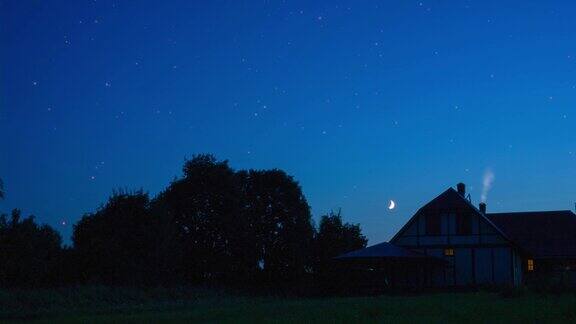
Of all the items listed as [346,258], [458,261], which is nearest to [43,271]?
[346,258]

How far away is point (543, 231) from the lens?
172 ft

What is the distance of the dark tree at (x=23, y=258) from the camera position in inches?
1604

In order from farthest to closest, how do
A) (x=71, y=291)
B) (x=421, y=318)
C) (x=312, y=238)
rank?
(x=312, y=238) → (x=71, y=291) → (x=421, y=318)

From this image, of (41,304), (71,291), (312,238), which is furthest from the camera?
(312,238)

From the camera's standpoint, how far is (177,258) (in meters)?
48.7

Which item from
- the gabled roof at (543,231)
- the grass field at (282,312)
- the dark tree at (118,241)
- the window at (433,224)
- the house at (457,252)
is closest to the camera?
the grass field at (282,312)

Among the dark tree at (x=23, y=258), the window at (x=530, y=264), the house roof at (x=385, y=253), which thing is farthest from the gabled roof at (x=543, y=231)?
the dark tree at (x=23, y=258)

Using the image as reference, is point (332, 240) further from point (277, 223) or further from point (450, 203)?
point (450, 203)

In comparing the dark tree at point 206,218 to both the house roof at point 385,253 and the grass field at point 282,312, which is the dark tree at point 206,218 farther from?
the grass field at point 282,312

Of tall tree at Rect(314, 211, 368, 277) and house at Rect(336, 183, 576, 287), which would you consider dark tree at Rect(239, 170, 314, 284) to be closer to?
tall tree at Rect(314, 211, 368, 277)

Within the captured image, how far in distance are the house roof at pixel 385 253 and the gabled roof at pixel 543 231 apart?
711 cm

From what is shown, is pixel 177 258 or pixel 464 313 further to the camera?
pixel 177 258

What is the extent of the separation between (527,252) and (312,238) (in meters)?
17.6

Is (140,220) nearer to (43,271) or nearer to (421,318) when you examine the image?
(43,271)
